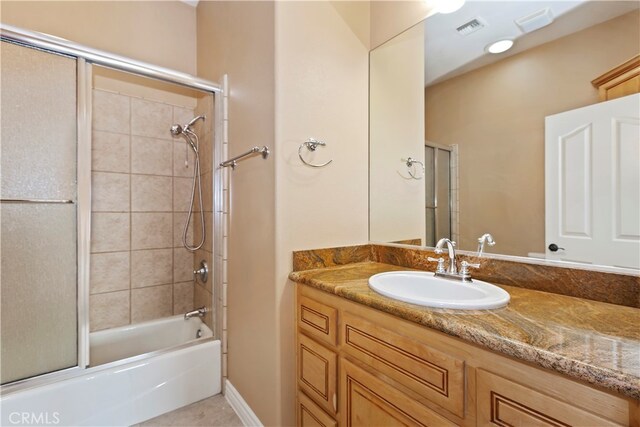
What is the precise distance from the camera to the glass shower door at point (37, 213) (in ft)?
4.76

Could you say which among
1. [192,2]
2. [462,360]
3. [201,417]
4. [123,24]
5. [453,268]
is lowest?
[201,417]

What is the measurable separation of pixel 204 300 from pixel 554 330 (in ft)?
6.86

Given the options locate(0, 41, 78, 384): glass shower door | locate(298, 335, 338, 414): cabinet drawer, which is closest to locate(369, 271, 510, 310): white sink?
locate(298, 335, 338, 414): cabinet drawer

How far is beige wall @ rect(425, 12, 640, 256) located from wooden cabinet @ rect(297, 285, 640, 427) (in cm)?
63

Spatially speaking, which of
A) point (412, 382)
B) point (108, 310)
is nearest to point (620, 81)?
point (412, 382)

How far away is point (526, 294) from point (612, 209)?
1.26 feet

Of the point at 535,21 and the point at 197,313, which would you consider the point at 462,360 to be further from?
the point at 197,313

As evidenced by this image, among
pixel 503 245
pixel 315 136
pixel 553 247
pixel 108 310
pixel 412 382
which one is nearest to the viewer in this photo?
pixel 412 382

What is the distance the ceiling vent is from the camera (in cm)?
110

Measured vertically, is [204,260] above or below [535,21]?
below

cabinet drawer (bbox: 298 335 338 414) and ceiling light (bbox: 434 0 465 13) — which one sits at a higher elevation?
ceiling light (bbox: 434 0 465 13)

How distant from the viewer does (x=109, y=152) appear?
2.15 meters

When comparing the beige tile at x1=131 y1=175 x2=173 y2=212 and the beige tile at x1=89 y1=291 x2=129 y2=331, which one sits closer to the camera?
the beige tile at x1=89 y1=291 x2=129 y2=331

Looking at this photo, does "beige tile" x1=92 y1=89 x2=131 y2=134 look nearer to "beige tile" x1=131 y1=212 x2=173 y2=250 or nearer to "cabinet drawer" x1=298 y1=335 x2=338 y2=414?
"beige tile" x1=131 y1=212 x2=173 y2=250
